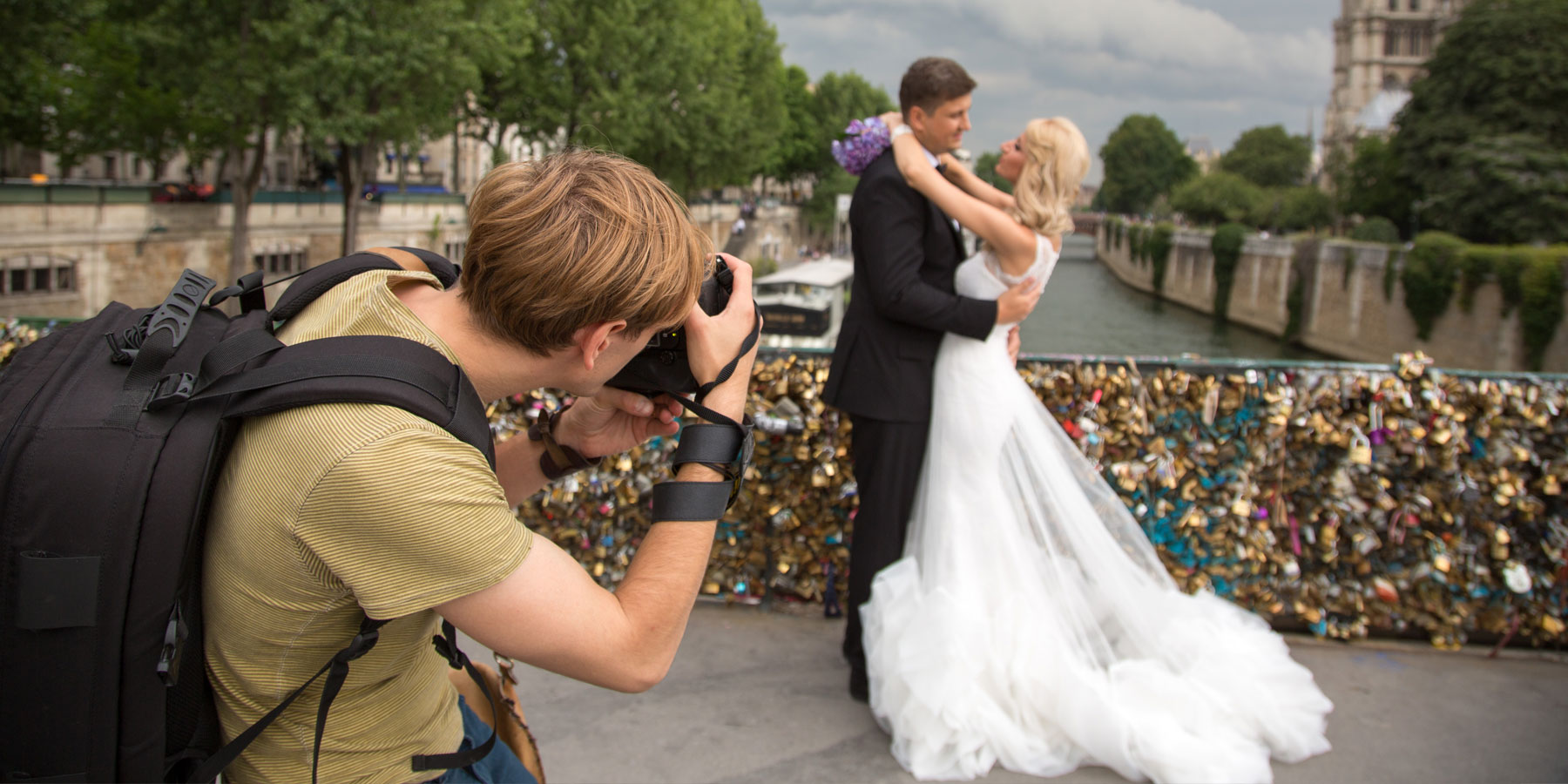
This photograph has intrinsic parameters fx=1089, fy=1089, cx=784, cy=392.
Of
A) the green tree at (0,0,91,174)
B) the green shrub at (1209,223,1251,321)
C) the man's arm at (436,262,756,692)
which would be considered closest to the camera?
the man's arm at (436,262,756,692)

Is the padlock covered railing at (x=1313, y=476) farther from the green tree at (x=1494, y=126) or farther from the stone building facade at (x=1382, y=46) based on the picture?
the stone building facade at (x=1382, y=46)

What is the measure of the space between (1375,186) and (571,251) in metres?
54.5

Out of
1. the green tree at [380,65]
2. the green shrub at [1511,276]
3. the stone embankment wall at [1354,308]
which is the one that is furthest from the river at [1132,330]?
the green tree at [380,65]

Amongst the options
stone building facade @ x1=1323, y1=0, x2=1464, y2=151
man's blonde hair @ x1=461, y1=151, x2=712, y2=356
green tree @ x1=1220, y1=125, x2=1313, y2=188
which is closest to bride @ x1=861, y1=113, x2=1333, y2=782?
man's blonde hair @ x1=461, y1=151, x2=712, y2=356

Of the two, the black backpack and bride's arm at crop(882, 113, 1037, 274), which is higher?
bride's arm at crop(882, 113, 1037, 274)

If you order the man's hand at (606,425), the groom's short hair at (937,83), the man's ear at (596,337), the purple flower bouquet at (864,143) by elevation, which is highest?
the groom's short hair at (937,83)

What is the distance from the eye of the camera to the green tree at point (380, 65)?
21891 mm

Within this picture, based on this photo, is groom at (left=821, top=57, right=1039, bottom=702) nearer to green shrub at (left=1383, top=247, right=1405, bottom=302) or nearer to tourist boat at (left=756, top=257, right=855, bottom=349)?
tourist boat at (left=756, top=257, right=855, bottom=349)

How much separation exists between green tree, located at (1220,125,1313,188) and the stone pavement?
3658 inches

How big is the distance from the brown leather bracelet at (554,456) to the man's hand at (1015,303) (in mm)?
1981

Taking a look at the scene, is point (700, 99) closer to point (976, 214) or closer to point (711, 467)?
point (976, 214)

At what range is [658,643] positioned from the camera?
1462mm

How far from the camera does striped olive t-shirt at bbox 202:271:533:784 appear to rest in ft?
3.92

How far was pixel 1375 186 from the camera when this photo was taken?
4816 centimetres
